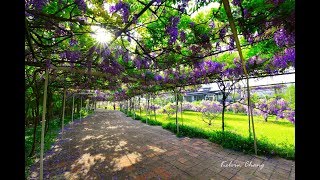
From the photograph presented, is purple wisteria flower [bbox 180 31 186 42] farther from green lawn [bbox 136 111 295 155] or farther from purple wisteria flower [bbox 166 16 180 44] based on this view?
green lawn [bbox 136 111 295 155]

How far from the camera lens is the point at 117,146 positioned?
19.1 feet

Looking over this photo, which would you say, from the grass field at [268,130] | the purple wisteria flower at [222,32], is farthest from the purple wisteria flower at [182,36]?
the grass field at [268,130]

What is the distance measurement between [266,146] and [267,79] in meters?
2.41

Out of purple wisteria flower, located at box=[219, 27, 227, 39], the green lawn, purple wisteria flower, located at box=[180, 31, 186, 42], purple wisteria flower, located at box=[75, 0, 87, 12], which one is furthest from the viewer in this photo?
the green lawn

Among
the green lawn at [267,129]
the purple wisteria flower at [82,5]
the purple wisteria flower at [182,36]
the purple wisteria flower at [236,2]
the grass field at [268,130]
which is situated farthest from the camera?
the green lawn at [267,129]

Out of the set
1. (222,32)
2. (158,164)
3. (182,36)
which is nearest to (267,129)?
(158,164)

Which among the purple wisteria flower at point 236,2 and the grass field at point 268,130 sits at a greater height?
the purple wisteria flower at point 236,2

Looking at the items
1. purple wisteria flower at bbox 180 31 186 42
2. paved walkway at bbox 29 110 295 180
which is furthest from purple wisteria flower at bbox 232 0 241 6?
paved walkway at bbox 29 110 295 180

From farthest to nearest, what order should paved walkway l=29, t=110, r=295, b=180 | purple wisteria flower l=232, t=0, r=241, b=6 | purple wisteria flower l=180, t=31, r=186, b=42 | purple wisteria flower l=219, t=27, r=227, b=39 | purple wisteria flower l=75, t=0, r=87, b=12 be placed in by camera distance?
paved walkway l=29, t=110, r=295, b=180 → purple wisteria flower l=180, t=31, r=186, b=42 → purple wisteria flower l=219, t=27, r=227, b=39 → purple wisteria flower l=75, t=0, r=87, b=12 → purple wisteria flower l=232, t=0, r=241, b=6

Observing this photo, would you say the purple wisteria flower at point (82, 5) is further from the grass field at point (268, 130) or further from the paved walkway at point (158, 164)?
the grass field at point (268, 130)

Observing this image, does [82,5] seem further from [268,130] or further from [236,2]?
[268,130]

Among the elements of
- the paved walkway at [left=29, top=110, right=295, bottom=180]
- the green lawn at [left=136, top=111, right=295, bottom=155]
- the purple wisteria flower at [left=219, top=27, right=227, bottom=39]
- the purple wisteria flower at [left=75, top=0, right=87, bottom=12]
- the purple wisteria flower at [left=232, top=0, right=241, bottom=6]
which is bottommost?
the green lawn at [left=136, top=111, right=295, bottom=155]
